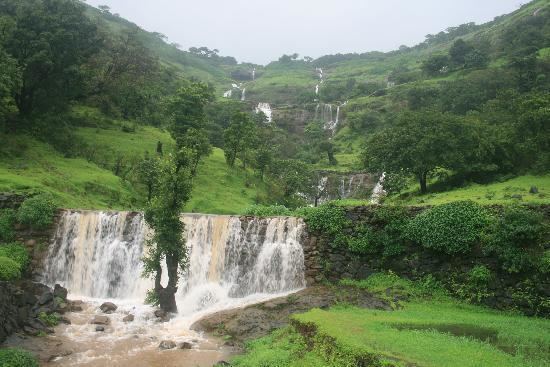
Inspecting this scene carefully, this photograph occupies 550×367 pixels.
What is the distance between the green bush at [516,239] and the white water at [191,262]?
7977mm

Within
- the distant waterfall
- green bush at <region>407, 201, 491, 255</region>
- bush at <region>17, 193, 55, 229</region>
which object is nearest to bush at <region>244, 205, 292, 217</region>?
the distant waterfall

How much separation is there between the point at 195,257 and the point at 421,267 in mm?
10349

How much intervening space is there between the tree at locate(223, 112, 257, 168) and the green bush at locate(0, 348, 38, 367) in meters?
30.8

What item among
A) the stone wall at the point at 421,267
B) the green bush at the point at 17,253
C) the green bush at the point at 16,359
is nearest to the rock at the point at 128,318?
the green bush at the point at 16,359

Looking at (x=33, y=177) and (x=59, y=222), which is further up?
(x=33, y=177)

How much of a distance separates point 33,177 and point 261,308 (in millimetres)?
18398

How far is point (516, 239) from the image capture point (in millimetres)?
16391

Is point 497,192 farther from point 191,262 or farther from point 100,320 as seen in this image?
point 100,320

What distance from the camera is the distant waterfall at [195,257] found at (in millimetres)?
20391

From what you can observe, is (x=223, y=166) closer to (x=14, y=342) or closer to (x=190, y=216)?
(x=190, y=216)

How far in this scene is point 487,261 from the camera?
17.1 m

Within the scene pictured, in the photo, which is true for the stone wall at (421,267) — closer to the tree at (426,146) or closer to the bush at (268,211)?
the bush at (268,211)

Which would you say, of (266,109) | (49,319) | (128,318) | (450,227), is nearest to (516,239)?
(450,227)

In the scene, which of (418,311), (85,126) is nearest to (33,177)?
(85,126)
